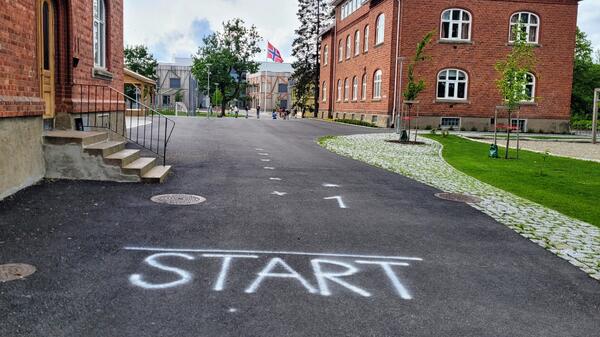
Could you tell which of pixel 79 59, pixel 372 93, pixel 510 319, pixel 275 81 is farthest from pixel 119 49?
pixel 275 81

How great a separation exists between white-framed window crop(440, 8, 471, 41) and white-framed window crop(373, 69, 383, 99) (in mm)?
4894

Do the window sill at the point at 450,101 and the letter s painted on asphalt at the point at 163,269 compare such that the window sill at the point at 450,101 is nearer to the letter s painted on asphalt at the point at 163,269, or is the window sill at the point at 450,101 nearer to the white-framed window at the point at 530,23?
the white-framed window at the point at 530,23

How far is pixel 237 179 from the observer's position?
11.0m

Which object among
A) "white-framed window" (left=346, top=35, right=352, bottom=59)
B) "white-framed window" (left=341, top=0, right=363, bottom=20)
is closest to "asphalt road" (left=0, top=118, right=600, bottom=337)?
"white-framed window" (left=341, top=0, right=363, bottom=20)

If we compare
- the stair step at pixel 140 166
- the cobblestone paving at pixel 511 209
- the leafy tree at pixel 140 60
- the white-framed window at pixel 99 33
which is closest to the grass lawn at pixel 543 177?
the cobblestone paving at pixel 511 209

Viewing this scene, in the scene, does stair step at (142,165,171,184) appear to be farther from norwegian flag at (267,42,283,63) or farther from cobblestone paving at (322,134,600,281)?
norwegian flag at (267,42,283,63)

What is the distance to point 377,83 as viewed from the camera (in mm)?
37938

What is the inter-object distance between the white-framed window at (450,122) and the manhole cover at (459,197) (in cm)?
2569

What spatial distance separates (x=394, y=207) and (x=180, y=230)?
370 cm

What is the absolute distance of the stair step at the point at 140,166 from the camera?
32.3 feet

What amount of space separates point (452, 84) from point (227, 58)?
122ft

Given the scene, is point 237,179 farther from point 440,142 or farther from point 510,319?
point 440,142

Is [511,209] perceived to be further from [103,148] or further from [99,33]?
[99,33]

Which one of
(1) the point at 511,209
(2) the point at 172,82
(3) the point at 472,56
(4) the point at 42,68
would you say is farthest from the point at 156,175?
(2) the point at 172,82
